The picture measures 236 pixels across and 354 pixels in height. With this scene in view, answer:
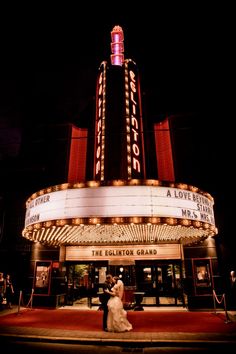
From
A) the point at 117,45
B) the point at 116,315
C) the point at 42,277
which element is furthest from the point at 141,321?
the point at 117,45

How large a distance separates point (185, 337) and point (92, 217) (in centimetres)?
439

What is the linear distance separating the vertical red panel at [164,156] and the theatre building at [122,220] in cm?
6

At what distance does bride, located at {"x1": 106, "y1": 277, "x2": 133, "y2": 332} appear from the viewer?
318 inches

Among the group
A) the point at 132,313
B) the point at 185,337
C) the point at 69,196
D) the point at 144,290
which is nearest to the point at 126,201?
the point at 69,196

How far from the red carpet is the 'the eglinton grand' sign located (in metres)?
3.53

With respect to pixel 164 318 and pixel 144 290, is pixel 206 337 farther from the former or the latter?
pixel 144 290

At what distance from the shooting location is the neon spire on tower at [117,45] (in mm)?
16891

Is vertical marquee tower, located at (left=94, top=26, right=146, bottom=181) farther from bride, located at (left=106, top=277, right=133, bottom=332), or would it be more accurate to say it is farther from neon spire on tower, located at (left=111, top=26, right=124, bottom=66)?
bride, located at (left=106, top=277, right=133, bottom=332)

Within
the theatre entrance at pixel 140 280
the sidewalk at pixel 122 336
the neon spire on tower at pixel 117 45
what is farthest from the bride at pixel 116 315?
the neon spire on tower at pixel 117 45

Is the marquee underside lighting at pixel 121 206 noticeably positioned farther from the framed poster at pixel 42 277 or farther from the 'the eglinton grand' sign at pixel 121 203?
the framed poster at pixel 42 277

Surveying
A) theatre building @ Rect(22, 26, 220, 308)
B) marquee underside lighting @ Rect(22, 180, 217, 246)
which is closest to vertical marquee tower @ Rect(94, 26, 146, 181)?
theatre building @ Rect(22, 26, 220, 308)

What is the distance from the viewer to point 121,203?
8.93 meters

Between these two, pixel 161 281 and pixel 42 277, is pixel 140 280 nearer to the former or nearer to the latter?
pixel 161 281

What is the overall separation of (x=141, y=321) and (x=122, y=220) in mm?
4077
